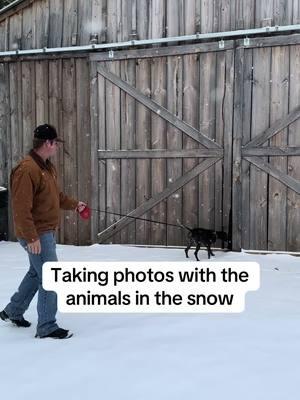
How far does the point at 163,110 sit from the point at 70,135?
67.9 inches

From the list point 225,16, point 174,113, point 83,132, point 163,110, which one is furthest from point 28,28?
point 225,16

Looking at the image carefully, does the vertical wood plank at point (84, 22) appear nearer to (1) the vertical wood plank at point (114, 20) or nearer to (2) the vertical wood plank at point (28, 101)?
(1) the vertical wood plank at point (114, 20)

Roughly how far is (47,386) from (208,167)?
4.91 meters

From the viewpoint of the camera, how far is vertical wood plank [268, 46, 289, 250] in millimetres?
6770

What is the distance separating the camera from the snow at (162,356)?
9.12 ft

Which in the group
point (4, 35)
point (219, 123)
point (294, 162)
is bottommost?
point (294, 162)

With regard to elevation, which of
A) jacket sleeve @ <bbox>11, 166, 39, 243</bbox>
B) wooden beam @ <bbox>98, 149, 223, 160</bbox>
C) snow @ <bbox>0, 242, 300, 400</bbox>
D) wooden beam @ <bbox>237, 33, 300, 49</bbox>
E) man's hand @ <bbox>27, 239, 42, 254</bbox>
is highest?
wooden beam @ <bbox>237, 33, 300, 49</bbox>

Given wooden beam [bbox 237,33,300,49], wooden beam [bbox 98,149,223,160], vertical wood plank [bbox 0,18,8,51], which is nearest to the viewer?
wooden beam [bbox 237,33,300,49]

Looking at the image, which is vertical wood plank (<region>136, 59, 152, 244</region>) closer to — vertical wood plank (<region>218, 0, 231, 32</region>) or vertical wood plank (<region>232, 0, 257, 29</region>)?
vertical wood plank (<region>218, 0, 231, 32</region>)

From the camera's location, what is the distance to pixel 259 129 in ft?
22.7

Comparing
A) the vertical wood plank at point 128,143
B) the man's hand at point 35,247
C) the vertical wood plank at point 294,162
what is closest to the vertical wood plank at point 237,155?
the vertical wood plank at point 294,162

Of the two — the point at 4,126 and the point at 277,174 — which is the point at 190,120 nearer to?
the point at 277,174

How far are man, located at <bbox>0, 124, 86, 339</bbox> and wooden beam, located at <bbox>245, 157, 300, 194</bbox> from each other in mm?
3912

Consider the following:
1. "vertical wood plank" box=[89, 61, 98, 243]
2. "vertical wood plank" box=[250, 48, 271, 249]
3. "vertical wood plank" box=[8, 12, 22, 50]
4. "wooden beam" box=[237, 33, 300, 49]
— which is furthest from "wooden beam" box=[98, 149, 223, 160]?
"vertical wood plank" box=[8, 12, 22, 50]
